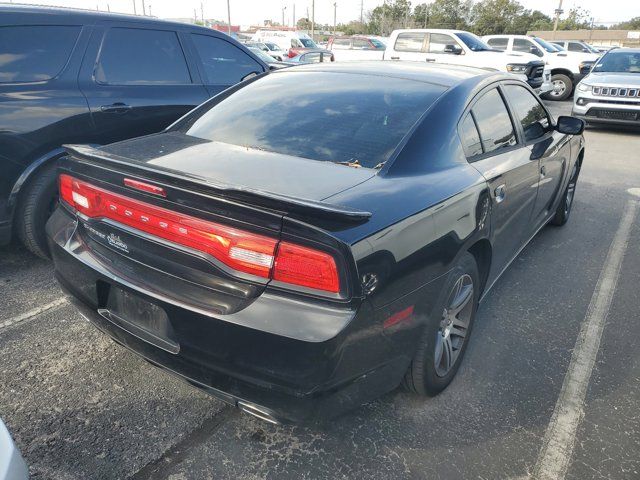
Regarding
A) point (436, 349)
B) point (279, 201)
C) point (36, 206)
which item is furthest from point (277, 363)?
point (36, 206)

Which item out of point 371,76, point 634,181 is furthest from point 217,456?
point 634,181

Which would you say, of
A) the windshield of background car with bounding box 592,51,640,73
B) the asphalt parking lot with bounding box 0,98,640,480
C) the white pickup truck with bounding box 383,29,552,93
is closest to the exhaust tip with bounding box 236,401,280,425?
the asphalt parking lot with bounding box 0,98,640,480

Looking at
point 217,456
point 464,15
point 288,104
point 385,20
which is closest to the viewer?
point 217,456

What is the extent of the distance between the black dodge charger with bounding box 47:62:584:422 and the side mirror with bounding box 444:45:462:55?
11.6m

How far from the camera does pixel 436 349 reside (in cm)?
241

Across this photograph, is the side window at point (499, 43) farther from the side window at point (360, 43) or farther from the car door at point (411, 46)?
the side window at point (360, 43)

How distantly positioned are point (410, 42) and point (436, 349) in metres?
13.6

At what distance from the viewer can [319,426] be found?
1.92 m

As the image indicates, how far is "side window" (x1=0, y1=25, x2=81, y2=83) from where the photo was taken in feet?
11.4

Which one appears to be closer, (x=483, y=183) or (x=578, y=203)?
(x=483, y=183)

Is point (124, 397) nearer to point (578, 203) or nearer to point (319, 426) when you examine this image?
point (319, 426)

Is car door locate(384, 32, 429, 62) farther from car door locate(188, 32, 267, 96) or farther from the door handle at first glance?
the door handle

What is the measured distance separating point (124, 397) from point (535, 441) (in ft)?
6.38

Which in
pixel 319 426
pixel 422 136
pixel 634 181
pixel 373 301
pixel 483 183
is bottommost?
pixel 634 181
